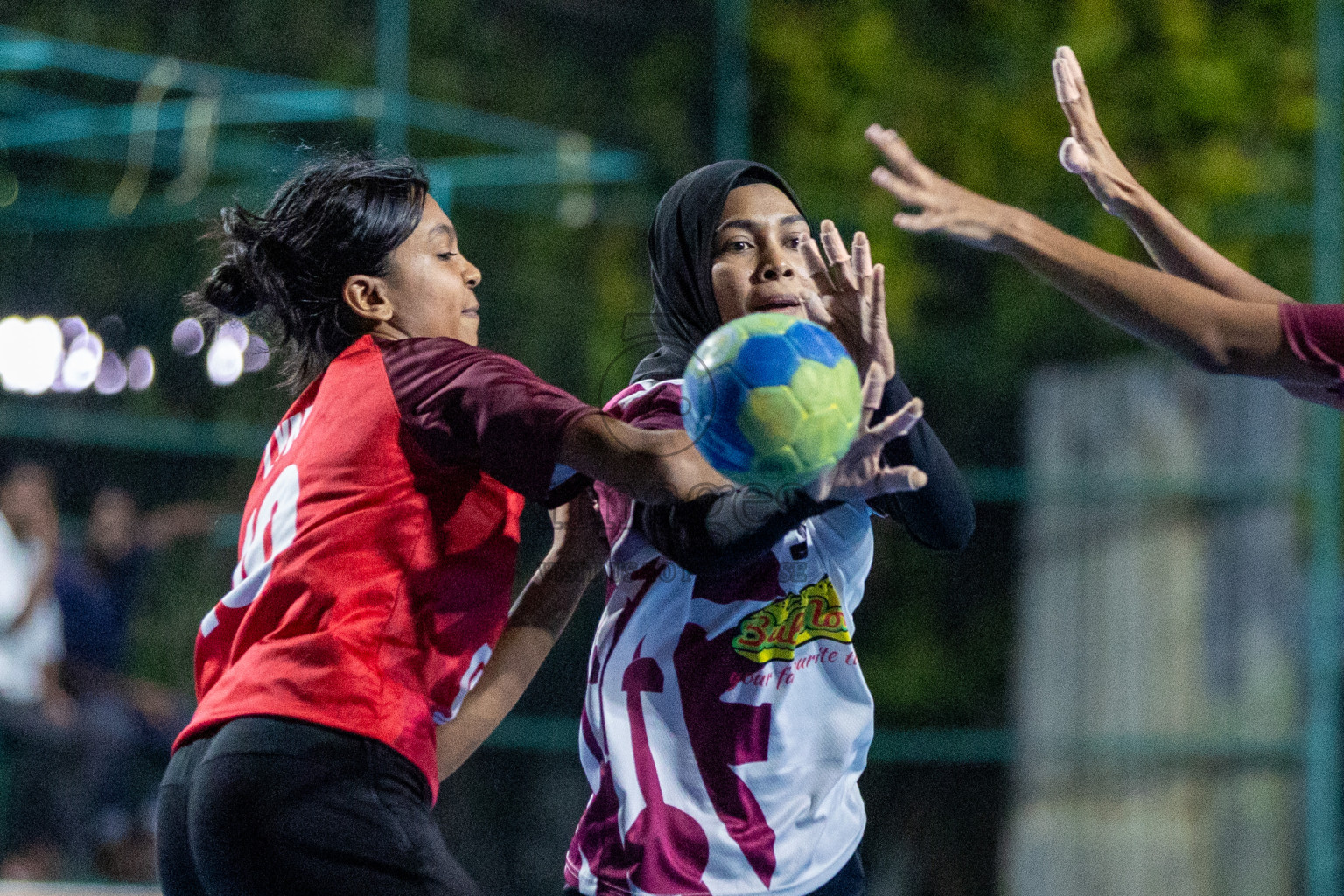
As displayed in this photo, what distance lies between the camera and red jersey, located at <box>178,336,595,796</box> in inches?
90.4

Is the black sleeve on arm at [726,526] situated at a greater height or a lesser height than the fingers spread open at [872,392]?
lesser

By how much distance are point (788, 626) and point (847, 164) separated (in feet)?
16.0

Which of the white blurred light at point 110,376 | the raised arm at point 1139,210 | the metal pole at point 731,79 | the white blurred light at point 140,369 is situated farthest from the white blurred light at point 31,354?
the raised arm at point 1139,210

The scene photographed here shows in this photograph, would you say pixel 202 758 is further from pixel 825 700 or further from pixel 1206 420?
pixel 1206 420

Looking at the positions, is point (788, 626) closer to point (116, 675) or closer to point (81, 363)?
point (116, 675)

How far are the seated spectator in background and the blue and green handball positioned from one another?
15.3 feet

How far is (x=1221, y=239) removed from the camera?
6070mm

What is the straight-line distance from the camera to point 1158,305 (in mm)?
2381

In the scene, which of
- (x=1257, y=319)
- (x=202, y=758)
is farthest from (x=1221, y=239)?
(x=202, y=758)

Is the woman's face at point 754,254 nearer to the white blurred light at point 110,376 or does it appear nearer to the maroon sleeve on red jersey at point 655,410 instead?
the maroon sleeve on red jersey at point 655,410

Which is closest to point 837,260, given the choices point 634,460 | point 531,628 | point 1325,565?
point 634,460

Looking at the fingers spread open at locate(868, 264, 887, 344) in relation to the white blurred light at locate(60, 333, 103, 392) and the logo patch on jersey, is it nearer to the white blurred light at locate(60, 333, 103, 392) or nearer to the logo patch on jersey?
the logo patch on jersey

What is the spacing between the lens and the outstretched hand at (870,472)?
2211 mm

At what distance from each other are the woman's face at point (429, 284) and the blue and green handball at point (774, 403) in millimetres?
571
